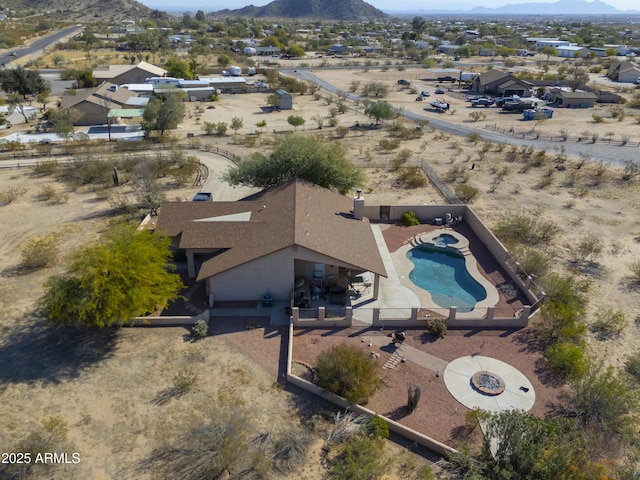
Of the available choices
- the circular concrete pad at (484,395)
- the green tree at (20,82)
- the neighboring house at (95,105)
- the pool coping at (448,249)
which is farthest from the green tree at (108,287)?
the green tree at (20,82)

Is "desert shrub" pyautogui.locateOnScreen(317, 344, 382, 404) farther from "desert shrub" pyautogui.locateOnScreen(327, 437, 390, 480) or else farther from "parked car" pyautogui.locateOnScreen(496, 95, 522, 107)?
"parked car" pyautogui.locateOnScreen(496, 95, 522, 107)

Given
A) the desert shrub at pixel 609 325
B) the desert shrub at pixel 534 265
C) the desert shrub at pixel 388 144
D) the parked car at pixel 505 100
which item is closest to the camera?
the desert shrub at pixel 609 325

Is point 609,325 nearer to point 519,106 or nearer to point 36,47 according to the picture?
point 519,106

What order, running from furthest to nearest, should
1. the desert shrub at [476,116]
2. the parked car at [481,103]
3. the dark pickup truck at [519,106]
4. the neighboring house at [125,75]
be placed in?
the neighboring house at [125,75] < the parked car at [481,103] < the dark pickup truck at [519,106] < the desert shrub at [476,116]

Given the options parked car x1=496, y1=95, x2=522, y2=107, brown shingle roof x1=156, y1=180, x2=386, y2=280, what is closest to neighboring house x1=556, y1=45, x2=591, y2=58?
parked car x1=496, y1=95, x2=522, y2=107

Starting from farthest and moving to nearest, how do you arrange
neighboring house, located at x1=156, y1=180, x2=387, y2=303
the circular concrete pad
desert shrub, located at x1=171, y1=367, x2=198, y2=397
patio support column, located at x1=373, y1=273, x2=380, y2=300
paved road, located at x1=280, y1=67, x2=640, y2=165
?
1. paved road, located at x1=280, y1=67, x2=640, y2=165
2. patio support column, located at x1=373, y1=273, x2=380, y2=300
3. neighboring house, located at x1=156, y1=180, x2=387, y2=303
4. desert shrub, located at x1=171, y1=367, x2=198, y2=397
5. the circular concrete pad

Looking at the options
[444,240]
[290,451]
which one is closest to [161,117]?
[444,240]

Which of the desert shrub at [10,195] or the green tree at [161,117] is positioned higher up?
the green tree at [161,117]

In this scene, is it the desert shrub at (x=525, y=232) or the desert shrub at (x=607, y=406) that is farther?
the desert shrub at (x=525, y=232)

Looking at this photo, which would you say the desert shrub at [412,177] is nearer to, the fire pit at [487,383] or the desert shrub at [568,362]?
the desert shrub at [568,362]
